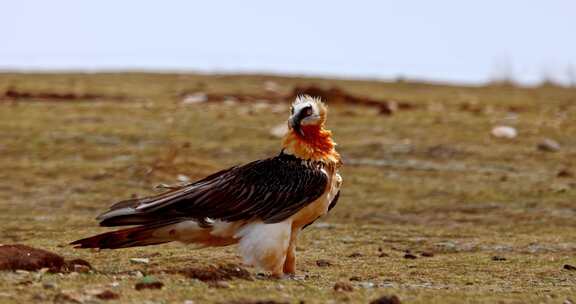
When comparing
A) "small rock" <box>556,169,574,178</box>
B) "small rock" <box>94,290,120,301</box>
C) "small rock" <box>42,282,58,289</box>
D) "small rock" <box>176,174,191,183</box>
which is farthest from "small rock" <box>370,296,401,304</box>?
"small rock" <box>556,169,574,178</box>

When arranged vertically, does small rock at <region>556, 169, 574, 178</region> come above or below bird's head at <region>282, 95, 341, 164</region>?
below

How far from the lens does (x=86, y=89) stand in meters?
27.3

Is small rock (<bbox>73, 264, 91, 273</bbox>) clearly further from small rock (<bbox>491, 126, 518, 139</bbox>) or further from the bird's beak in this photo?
small rock (<bbox>491, 126, 518, 139</bbox>)

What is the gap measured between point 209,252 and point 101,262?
1.22 meters

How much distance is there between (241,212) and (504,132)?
12229mm

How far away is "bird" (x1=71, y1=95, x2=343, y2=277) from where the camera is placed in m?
9.15

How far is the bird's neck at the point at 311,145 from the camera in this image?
946 centimetres

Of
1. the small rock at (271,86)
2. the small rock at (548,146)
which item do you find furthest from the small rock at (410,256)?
the small rock at (271,86)

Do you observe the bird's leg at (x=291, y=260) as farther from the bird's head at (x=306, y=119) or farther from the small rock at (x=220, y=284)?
the small rock at (x=220, y=284)

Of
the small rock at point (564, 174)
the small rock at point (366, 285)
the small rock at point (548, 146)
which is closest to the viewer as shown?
the small rock at point (366, 285)

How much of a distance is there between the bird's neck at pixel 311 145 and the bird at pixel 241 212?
31mm

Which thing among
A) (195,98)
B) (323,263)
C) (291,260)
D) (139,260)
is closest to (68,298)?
(291,260)

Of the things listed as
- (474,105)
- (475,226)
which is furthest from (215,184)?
(474,105)

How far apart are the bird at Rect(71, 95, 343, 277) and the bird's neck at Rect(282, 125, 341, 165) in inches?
1.2
